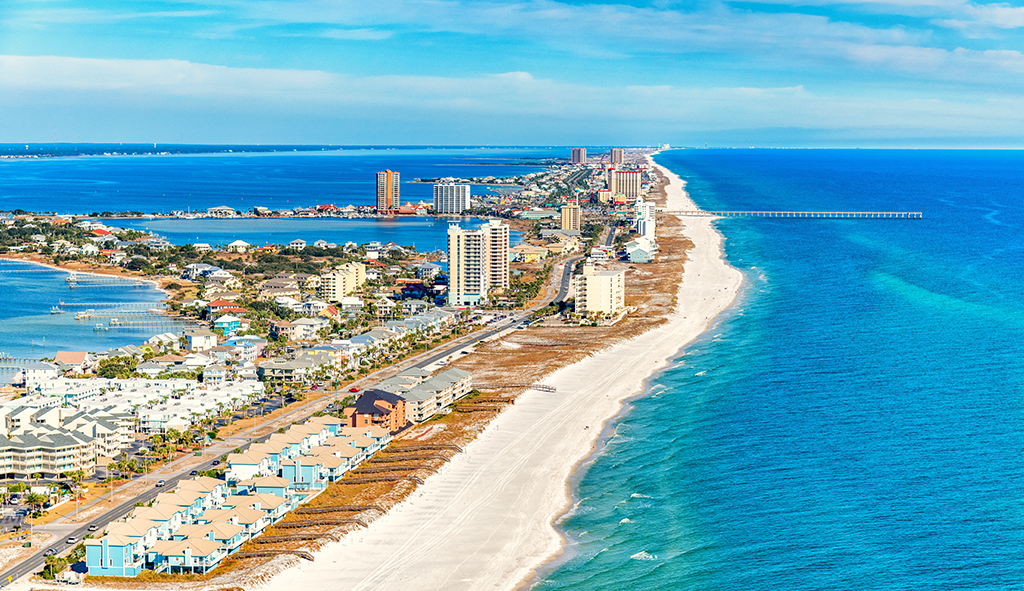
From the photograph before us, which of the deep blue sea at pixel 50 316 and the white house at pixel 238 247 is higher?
the white house at pixel 238 247

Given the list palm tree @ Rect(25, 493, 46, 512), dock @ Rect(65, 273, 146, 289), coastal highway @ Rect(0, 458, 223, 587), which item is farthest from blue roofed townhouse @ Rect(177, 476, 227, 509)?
dock @ Rect(65, 273, 146, 289)

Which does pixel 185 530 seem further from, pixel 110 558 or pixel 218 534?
pixel 110 558

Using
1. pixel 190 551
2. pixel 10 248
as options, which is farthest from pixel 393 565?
pixel 10 248

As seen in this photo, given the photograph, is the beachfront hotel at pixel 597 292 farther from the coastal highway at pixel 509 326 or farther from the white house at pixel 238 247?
the white house at pixel 238 247

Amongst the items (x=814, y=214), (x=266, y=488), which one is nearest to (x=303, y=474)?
(x=266, y=488)

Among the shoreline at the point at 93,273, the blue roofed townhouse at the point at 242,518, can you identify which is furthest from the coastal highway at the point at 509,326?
the shoreline at the point at 93,273

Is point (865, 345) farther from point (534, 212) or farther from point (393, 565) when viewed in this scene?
point (534, 212)

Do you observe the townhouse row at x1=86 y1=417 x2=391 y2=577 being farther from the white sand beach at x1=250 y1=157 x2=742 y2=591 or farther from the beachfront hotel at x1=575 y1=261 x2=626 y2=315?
the beachfront hotel at x1=575 y1=261 x2=626 y2=315
